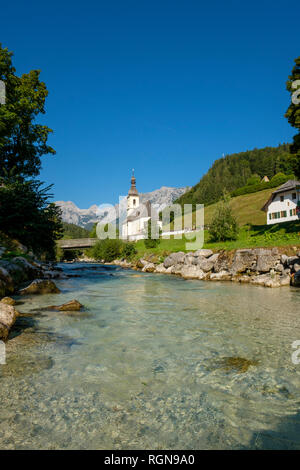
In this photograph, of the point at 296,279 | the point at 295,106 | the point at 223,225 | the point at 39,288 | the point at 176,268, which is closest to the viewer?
the point at 39,288

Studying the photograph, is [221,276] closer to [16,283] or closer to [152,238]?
[16,283]

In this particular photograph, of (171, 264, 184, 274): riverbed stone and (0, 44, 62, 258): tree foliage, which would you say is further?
(171, 264, 184, 274): riverbed stone

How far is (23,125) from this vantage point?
910 inches

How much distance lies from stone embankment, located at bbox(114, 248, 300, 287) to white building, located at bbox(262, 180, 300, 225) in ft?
80.6

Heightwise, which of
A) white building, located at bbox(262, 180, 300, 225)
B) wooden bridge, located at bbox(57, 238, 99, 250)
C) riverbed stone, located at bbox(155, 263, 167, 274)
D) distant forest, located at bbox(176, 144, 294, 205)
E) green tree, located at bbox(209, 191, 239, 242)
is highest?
distant forest, located at bbox(176, 144, 294, 205)

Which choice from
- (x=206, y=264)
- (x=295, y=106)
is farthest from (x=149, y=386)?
(x=295, y=106)

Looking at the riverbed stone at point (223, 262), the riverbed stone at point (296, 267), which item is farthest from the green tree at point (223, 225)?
the riverbed stone at point (296, 267)

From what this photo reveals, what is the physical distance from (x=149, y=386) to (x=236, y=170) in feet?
498

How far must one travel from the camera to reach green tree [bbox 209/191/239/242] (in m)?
31.0

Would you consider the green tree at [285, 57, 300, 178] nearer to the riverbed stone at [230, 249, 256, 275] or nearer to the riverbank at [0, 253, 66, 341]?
the riverbed stone at [230, 249, 256, 275]

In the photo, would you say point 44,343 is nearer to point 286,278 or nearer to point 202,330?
point 202,330

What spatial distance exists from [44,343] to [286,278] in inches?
546

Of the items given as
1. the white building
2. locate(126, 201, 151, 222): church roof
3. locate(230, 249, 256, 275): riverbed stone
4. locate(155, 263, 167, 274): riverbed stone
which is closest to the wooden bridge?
locate(126, 201, 151, 222): church roof

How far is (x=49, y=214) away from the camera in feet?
60.2
